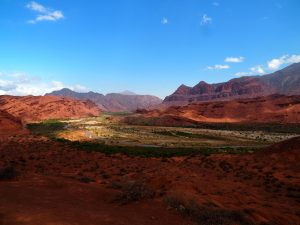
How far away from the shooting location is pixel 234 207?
13.0 metres

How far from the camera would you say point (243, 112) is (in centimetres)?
12538

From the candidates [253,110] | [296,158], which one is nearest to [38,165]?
[296,158]

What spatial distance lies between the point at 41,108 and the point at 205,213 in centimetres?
14193

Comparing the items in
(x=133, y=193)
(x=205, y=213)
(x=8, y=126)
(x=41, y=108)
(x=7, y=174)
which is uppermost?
(x=41, y=108)

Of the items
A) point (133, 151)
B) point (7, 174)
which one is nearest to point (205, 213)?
point (7, 174)

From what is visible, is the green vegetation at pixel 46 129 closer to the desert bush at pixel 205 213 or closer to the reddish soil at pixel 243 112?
the reddish soil at pixel 243 112

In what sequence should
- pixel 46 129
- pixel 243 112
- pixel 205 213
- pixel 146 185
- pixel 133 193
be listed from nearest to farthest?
pixel 205 213 → pixel 133 193 → pixel 146 185 → pixel 46 129 → pixel 243 112

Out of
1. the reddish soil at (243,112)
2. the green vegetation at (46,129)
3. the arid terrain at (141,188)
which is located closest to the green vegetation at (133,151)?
the arid terrain at (141,188)

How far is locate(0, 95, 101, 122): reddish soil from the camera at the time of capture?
133m

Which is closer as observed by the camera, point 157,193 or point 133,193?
point 133,193

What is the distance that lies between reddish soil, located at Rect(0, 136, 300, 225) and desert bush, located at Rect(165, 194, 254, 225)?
0.22 metres

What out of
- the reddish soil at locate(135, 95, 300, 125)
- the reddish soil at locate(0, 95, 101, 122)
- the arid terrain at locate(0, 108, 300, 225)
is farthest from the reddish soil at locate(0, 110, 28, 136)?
the reddish soil at locate(0, 95, 101, 122)

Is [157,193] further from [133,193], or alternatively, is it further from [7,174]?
[7,174]

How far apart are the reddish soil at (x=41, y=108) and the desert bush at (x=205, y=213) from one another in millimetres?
120313
